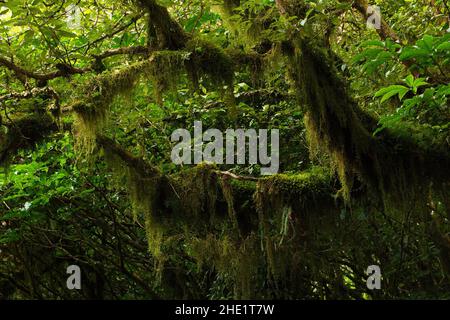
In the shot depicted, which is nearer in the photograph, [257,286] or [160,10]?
[160,10]

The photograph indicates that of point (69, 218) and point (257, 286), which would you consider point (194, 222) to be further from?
point (69, 218)

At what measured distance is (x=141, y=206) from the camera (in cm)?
342

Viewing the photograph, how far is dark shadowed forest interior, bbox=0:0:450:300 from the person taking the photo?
2918mm

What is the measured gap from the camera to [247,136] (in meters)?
4.33

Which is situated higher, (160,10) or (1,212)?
(160,10)

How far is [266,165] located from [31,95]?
203 centimetres

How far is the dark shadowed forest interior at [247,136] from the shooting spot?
2918mm

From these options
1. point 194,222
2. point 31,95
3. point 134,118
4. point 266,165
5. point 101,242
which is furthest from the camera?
point 101,242

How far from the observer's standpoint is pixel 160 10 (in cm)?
320
